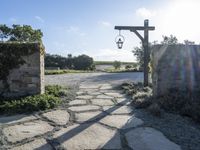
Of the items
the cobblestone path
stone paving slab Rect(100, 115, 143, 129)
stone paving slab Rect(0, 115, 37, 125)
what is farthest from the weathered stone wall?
stone paving slab Rect(0, 115, 37, 125)

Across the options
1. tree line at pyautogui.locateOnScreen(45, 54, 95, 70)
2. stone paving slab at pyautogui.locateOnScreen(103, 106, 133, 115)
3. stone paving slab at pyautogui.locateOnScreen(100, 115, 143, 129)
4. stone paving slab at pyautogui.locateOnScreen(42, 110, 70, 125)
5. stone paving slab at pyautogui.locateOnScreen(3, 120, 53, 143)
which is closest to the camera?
stone paving slab at pyautogui.locateOnScreen(3, 120, 53, 143)

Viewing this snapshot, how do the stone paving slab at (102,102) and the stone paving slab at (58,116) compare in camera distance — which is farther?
the stone paving slab at (102,102)

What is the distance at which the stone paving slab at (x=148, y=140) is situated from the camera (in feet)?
10.9

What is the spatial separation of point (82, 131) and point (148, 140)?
0.97 m

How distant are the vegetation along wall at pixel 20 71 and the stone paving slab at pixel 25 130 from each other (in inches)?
86.6

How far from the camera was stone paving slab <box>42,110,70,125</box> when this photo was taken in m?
4.32

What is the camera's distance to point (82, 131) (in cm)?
383

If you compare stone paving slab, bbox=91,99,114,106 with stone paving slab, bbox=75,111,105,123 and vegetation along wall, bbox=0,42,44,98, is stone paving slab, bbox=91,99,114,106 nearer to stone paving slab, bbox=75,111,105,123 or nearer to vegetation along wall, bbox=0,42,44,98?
stone paving slab, bbox=75,111,105,123

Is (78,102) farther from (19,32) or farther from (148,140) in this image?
(19,32)

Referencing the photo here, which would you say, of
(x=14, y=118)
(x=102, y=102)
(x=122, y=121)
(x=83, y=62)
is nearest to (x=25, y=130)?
(x=14, y=118)

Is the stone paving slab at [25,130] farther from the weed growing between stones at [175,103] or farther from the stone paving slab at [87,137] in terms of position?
the weed growing between stones at [175,103]

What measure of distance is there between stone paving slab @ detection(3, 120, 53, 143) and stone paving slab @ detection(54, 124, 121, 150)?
0.29 m

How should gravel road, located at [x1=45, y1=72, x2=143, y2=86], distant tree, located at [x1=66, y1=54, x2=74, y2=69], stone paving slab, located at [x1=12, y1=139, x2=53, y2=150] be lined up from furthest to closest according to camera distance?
distant tree, located at [x1=66, y1=54, x2=74, y2=69], gravel road, located at [x1=45, y1=72, x2=143, y2=86], stone paving slab, located at [x1=12, y1=139, x2=53, y2=150]

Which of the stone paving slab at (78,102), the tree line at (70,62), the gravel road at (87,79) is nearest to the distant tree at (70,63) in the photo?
the tree line at (70,62)
